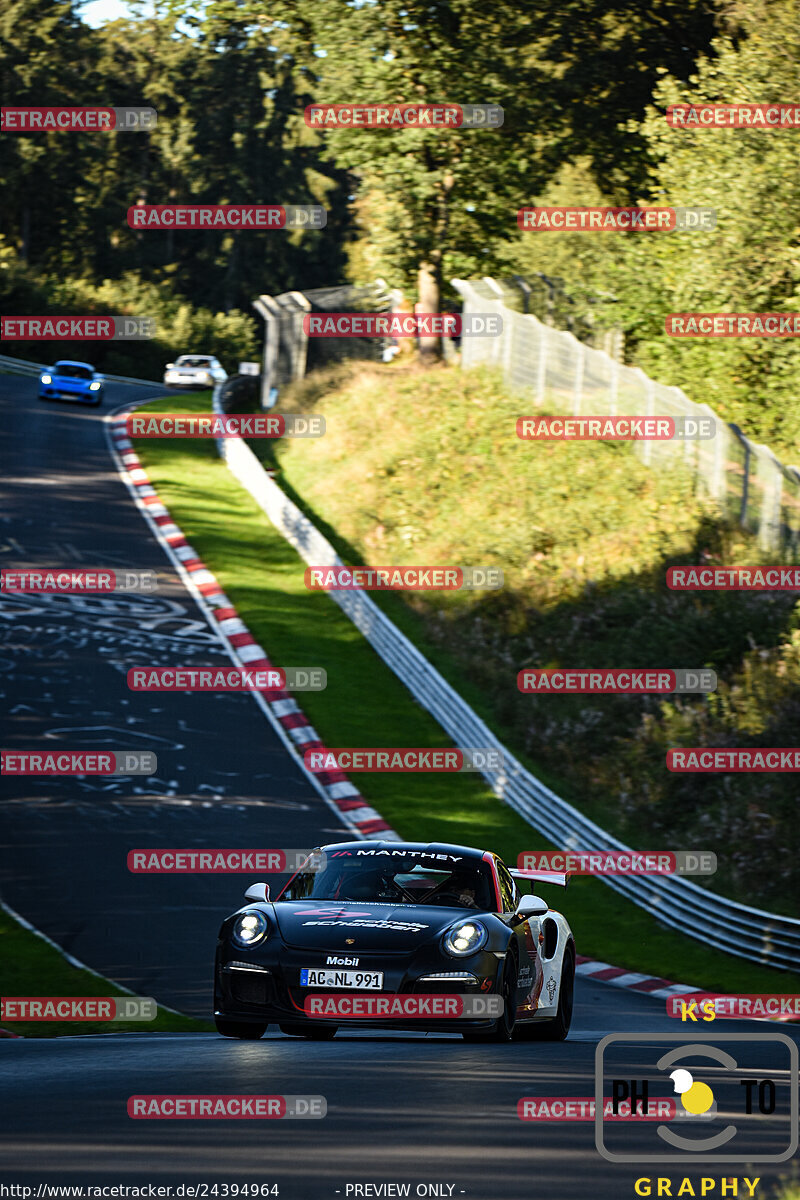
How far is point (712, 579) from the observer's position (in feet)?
82.9

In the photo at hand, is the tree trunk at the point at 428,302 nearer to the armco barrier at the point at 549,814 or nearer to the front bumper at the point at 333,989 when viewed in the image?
the armco barrier at the point at 549,814

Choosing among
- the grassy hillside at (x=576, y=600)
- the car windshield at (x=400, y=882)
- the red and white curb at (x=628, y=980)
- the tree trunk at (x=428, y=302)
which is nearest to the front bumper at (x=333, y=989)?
the car windshield at (x=400, y=882)

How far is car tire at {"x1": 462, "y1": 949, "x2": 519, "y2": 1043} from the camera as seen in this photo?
898cm

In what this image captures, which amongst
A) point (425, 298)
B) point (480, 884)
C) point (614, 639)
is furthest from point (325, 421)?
point (480, 884)

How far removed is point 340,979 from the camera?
860 cm

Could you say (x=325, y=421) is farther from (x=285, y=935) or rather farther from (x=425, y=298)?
(x=285, y=935)

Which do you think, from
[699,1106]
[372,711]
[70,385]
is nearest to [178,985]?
[699,1106]

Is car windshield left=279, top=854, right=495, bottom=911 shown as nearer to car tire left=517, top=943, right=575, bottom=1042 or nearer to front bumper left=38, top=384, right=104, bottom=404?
car tire left=517, top=943, right=575, bottom=1042

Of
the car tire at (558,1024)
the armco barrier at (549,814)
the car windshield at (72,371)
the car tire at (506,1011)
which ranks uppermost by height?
the car windshield at (72,371)

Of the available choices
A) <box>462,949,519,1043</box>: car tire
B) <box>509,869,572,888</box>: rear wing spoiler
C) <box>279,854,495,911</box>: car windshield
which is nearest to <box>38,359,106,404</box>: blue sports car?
<box>509,869,572,888</box>: rear wing spoiler

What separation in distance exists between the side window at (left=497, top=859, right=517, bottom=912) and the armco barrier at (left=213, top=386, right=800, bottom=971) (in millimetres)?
6585

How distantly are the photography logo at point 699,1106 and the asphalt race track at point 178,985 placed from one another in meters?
0.07

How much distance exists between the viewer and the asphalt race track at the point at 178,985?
5383 millimetres

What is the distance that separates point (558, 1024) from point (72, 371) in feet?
127
